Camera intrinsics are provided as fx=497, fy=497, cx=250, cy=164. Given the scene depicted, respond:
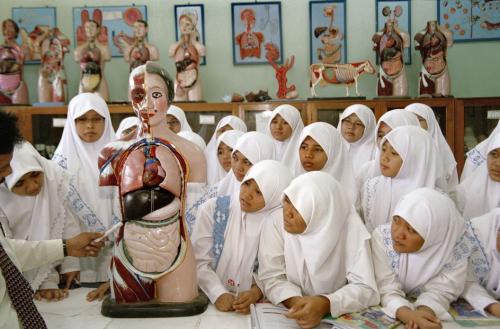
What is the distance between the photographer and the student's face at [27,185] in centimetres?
167

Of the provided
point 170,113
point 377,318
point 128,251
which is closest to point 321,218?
point 377,318

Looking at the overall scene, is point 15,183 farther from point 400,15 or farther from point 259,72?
point 400,15

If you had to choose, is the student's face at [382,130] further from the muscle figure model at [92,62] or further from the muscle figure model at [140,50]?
the muscle figure model at [92,62]

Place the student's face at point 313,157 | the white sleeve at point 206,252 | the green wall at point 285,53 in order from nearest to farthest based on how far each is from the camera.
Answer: the white sleeve at point 206,252 → the student's face at point 313,157 → the green wall at point 285,53

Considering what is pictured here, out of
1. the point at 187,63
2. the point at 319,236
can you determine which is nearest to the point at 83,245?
the point at 319,236

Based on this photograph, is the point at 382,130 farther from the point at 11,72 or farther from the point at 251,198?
the point at 11,72

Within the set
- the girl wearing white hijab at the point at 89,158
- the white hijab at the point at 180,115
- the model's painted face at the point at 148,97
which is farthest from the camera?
the white hijab at the point at 180,115

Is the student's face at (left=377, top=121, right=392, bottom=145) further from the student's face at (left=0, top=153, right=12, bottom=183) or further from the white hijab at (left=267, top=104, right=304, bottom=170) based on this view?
the student's face at (left=0, top=153, right=12, bottom=183)

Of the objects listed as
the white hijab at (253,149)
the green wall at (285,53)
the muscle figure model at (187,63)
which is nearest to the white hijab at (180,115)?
the muscle figure model at (187,63)

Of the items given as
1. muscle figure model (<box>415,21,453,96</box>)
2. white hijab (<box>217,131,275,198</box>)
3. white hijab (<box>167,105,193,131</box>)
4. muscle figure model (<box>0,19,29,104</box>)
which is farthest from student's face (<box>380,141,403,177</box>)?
muscle figure model (<box>0,19,29,104</box>)

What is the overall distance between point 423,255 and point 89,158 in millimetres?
1302

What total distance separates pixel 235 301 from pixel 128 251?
36cm

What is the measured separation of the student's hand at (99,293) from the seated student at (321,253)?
526mm

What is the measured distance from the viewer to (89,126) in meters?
1.94
